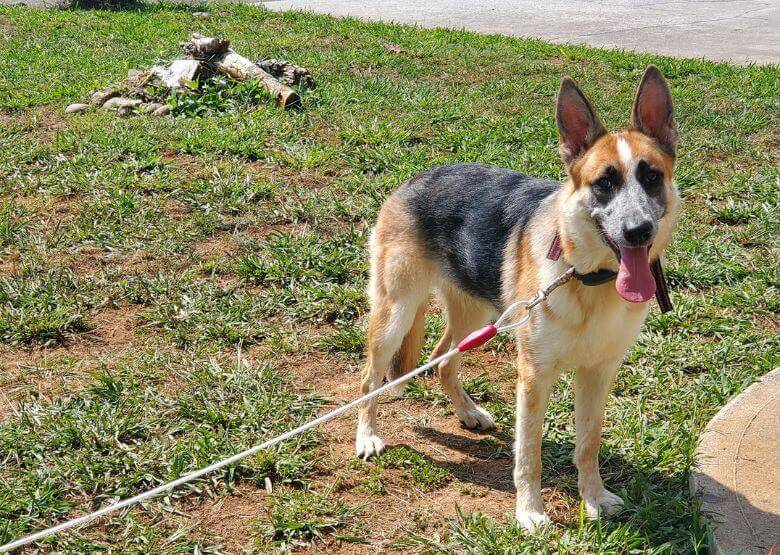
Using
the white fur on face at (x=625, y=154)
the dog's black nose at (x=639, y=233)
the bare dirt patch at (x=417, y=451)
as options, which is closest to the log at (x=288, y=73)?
the bare dirt patch at (x=417, y=451)

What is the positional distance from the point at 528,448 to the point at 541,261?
0.85 meters

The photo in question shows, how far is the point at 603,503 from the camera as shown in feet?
12.5

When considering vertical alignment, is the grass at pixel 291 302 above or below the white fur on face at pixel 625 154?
below

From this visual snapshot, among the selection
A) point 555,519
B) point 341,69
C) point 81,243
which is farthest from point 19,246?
point 341,69

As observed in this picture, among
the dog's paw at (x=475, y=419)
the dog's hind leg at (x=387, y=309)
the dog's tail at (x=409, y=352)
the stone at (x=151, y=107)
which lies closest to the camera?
the dog's hind leg at (x=387, y=309)

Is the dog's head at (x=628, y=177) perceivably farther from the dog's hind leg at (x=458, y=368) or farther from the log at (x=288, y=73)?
the log at (x=288, y=73)

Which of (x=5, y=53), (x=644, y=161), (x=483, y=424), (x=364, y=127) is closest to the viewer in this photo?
(x=644, y=161)

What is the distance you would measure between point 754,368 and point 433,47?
23.3 ft

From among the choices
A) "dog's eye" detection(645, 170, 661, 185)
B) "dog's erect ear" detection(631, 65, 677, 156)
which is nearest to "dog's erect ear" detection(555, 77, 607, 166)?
"dog's erect ear" detection(631, 65, 677, 156)

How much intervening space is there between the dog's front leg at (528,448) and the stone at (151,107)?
227 inches

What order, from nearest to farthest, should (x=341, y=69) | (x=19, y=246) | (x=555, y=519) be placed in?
1. (x=555, y=519)
2. (x=19, y=246)
3. (x=341, y=69)

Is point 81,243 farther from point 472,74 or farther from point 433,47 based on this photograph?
point 433,47

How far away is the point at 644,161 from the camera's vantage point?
329cm

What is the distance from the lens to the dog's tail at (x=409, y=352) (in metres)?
4.43
